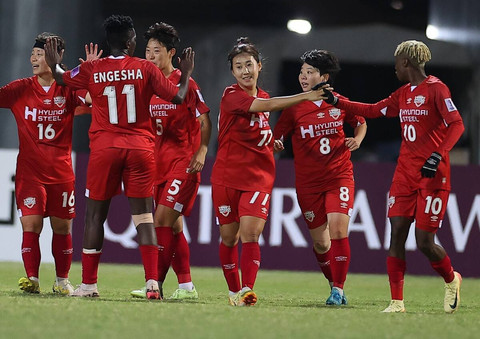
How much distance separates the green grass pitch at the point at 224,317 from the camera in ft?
17.8

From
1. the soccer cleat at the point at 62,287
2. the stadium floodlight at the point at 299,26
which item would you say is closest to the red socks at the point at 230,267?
the soccer cleat at the point at 62,287

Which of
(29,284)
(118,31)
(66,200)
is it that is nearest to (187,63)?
(118,31)

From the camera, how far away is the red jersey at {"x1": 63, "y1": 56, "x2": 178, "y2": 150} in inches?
281

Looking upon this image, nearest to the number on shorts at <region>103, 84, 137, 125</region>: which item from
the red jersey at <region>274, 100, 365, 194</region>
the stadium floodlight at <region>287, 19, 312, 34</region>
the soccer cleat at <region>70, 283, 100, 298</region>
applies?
the soccer cleat at <region>70, 283, 100, 298</region>

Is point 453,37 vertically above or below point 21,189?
above

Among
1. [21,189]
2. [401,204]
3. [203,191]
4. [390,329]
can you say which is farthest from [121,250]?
[390,329]

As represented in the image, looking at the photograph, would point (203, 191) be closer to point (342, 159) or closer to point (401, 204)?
point (342, 159)

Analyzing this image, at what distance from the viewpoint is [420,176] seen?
7.10 m

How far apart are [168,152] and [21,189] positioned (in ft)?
3.81

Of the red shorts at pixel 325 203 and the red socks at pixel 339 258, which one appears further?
the red shorts at pixel 325 203

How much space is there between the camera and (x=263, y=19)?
13.8 metres

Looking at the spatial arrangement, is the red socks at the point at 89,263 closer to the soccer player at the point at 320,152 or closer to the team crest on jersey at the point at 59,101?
the team crest on jersey at the point at 59,101

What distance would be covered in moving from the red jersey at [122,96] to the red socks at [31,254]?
41.1 inches

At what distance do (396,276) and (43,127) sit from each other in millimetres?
2881
